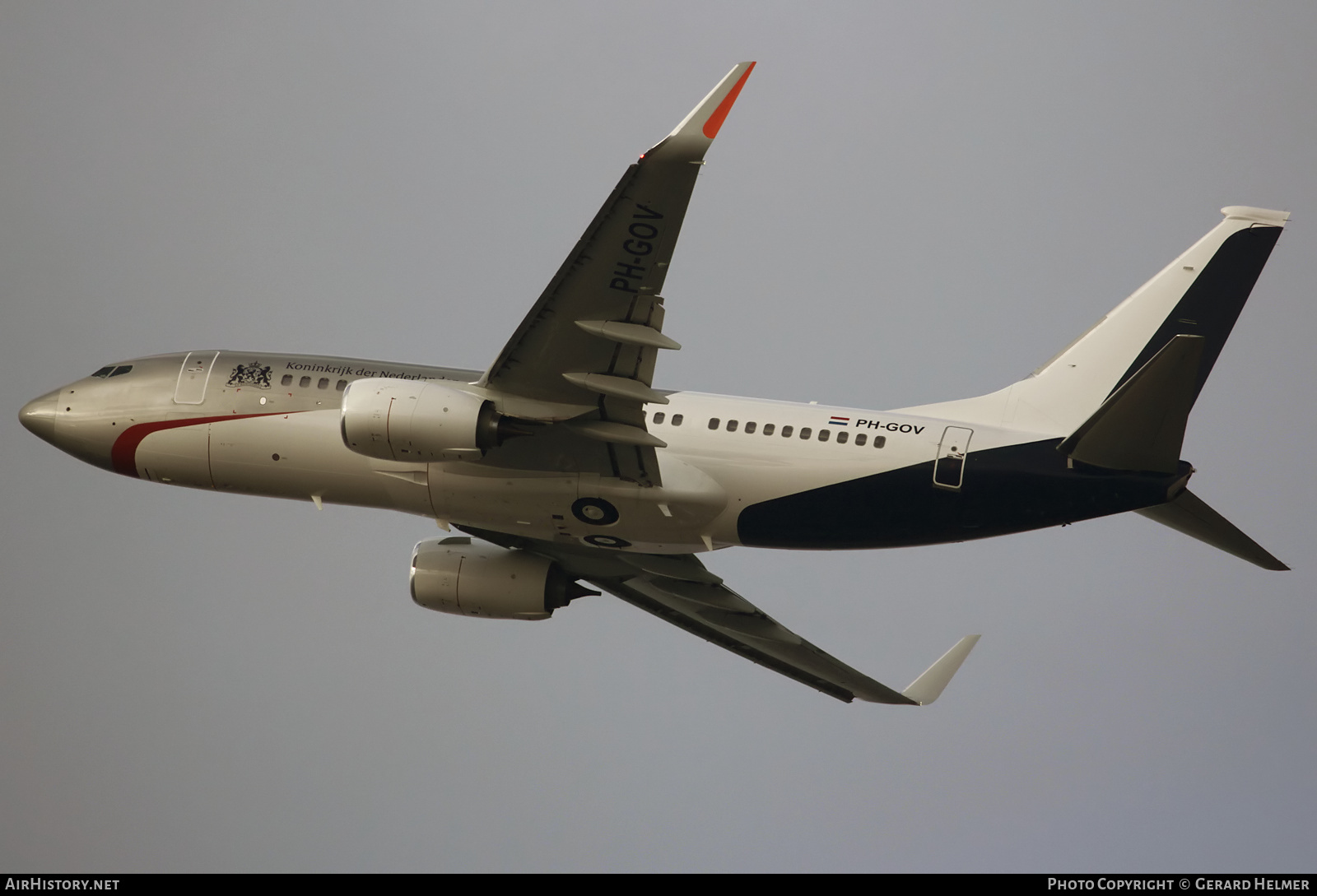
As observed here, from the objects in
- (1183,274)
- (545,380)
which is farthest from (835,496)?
(1183,274)

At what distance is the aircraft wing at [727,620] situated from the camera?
3616 centimetres

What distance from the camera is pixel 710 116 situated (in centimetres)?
2389

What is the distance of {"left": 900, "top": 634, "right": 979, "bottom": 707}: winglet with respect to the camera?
37.7m

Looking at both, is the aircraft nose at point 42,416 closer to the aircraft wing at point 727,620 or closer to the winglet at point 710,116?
the aircraft wing at point 727,620

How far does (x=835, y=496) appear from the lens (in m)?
30.6

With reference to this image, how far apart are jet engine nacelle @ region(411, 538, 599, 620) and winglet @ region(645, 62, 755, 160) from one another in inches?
576

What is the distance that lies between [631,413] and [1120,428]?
30.8 feet

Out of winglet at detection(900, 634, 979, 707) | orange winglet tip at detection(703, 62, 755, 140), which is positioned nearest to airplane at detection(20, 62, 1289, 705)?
orange winglet tip at detection(703, 62, 755, 140)

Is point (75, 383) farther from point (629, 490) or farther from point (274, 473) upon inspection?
point (629, 490)

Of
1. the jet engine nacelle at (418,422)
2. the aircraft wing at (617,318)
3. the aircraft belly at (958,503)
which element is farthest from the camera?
the aircraft belly at (958,503)

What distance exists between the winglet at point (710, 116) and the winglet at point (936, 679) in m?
18.4

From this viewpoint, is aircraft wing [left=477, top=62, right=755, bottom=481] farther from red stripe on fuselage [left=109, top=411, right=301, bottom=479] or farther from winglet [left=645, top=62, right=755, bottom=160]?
red stripe on fuselage [left=109, top=411, right=301, bottom=479]

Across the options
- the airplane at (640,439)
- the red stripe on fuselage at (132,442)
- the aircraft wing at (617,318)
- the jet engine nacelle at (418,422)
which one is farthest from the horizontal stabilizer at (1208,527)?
the red stripe on fuselage at (132,442)

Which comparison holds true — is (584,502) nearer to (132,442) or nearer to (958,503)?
(958,503)
